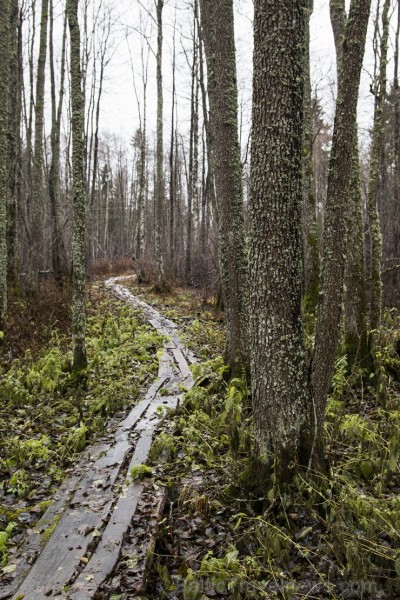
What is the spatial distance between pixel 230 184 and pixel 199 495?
3.99 meters

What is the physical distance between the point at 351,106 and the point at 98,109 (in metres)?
21.2

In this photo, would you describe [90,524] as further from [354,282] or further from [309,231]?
[309,231]

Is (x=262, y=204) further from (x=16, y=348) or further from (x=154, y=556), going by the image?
(x=16, y=348)

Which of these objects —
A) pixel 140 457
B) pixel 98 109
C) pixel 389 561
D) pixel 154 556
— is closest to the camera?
pixel 389 561

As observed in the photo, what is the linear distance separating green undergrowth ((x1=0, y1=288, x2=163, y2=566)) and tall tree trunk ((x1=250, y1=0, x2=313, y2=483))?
2289 mm

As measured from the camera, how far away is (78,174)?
6.88 m

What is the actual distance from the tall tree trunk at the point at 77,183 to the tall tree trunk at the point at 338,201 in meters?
4.42

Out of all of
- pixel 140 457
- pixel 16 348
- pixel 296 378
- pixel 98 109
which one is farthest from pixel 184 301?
pixel 98 109

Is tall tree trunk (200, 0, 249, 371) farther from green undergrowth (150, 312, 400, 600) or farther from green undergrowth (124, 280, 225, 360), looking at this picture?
green undergrowth (124, 280, 225, 360)

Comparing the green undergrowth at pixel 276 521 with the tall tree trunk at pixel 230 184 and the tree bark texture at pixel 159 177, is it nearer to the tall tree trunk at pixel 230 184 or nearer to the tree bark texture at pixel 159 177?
the tall tree trunk at pixel 230 184

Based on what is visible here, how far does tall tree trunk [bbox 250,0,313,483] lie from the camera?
11.3ft

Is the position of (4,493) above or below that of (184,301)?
below

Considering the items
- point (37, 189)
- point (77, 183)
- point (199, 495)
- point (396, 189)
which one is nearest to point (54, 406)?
point (199, 495)

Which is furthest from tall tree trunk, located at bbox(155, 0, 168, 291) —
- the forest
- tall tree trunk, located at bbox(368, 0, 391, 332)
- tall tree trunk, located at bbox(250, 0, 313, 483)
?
tall tree trunk, located at bbox(250, 0, 313, 483)
